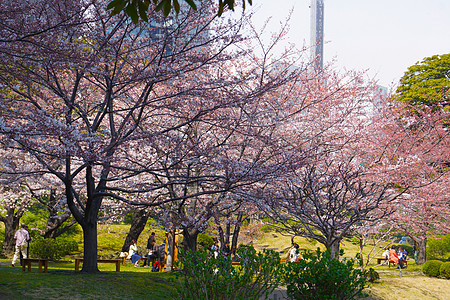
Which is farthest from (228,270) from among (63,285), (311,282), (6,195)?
(6,195)

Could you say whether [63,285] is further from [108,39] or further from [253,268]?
[108,39]

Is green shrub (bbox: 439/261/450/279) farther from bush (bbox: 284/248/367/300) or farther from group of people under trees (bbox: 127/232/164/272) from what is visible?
bush (bbox: 284/248/367/300)

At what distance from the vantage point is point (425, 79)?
26375 millimetres

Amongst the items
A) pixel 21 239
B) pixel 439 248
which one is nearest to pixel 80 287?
pixel 21 239

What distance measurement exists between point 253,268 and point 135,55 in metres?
5.43

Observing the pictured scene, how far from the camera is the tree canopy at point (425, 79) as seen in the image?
2448cm

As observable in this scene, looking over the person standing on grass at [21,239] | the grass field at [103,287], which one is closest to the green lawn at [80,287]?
the grass field at [103,287]

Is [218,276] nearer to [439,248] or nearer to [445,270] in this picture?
[445,270]

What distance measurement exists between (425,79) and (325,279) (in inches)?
924

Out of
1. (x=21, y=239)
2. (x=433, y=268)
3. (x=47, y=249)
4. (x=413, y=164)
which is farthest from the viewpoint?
(x=47, y=249)

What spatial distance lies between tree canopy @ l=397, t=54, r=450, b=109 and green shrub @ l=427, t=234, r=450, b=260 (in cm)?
872

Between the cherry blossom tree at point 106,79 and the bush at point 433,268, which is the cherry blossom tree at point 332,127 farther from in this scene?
the bush at point 433,268

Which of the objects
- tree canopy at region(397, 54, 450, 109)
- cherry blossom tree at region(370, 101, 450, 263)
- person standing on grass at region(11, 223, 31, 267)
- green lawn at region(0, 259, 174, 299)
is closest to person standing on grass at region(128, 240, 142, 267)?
person standing on grass at region(11, 223, 31, 267)

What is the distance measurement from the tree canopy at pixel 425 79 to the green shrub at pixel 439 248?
8717 mm
